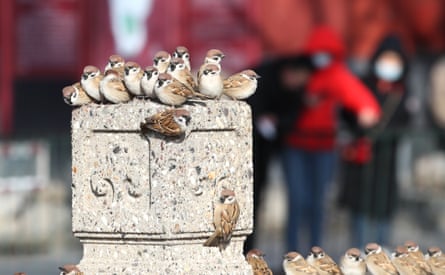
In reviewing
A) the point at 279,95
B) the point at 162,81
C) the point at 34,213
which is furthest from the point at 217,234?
the point at 34,213

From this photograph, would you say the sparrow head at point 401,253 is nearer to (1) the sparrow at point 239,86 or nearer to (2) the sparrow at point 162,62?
(1) the sparrow at point 239,86

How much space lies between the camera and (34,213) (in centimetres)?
1731

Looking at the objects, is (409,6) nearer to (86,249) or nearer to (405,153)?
(405,153)

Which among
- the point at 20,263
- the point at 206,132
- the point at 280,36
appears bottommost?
the point at 20,263

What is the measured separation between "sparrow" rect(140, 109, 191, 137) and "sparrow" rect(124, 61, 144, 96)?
17.4 inches

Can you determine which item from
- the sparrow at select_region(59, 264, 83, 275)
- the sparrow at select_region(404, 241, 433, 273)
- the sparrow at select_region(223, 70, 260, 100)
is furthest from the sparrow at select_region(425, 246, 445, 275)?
the sparrow at select_region(59, 264, 83, 275)

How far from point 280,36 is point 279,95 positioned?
5.20m

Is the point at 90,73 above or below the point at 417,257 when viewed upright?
above

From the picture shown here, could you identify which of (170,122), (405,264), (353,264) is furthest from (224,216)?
(405,264)

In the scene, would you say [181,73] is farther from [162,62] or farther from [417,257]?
[417,257]

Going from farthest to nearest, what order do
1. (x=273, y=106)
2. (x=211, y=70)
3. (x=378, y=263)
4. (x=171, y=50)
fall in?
(x=171, y=50) < (x=273, y=106) < (x=378, y=263) < (x=211, y=70)

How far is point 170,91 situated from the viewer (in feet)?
31.1

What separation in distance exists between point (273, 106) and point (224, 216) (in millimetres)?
6513

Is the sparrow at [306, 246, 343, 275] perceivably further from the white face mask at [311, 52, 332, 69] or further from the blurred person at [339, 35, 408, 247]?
the white face mask at [311, 52, 332, 69]
